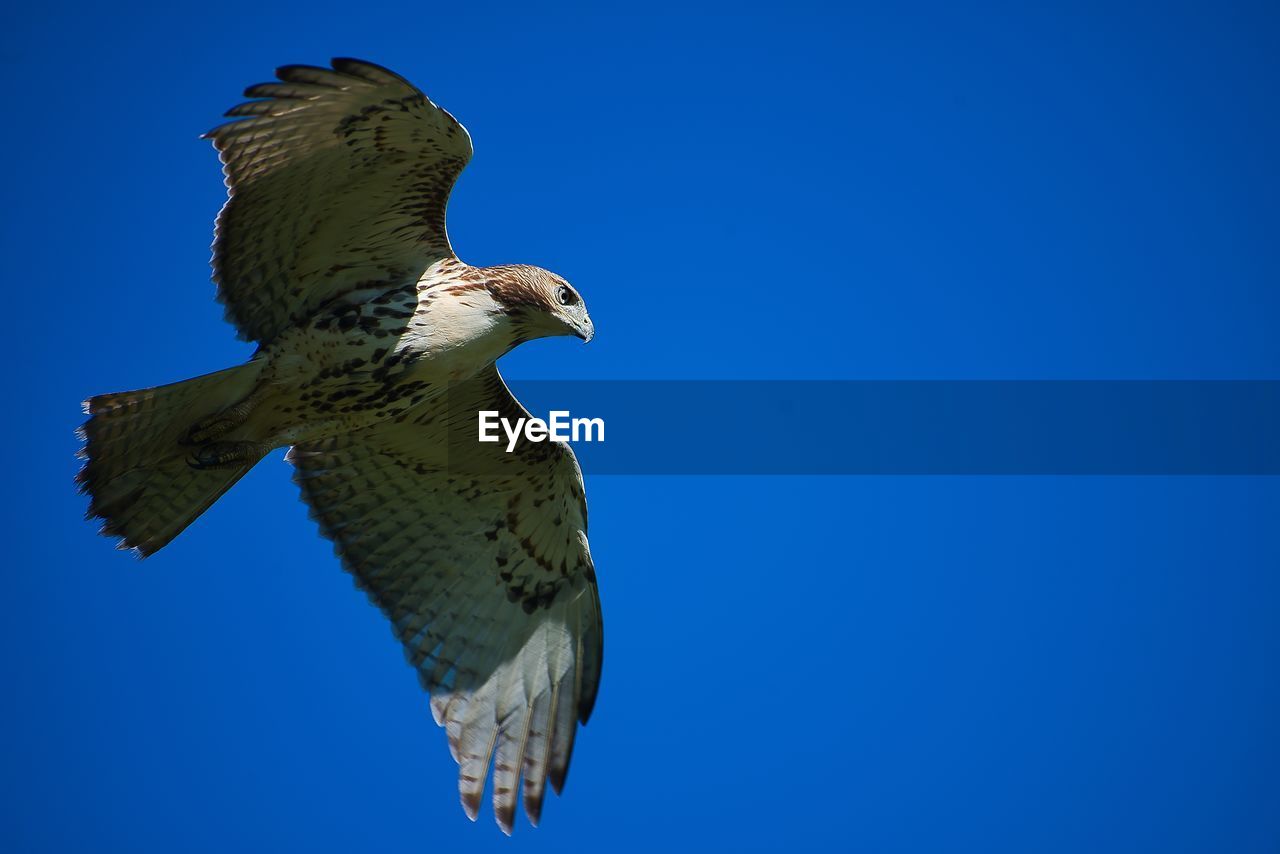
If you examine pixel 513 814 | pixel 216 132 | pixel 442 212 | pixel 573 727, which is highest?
pixel 442 212

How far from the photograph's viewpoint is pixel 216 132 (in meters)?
6.90

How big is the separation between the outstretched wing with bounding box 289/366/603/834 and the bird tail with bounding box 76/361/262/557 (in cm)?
99

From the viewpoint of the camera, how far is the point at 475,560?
27.9 feet

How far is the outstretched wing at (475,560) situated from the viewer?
26.4ft

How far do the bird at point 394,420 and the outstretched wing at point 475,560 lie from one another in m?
0.01

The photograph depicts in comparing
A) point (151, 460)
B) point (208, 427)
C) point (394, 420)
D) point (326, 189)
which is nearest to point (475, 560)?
point (394, 420)

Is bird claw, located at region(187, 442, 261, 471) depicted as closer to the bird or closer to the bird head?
the bird

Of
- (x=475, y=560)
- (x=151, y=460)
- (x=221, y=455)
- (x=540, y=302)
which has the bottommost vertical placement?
(x=151, y=460)

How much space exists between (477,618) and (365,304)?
2.09 meters

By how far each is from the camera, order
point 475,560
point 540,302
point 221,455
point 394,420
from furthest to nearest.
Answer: point 475,560, point 394,420, point 221,455, point 540,302

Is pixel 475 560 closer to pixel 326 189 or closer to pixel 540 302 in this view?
pixel 540 302

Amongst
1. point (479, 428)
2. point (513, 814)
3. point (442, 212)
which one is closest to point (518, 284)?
point (442, 212)

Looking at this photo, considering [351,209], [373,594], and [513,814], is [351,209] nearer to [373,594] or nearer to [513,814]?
[373,594]

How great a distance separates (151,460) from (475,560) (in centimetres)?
204
